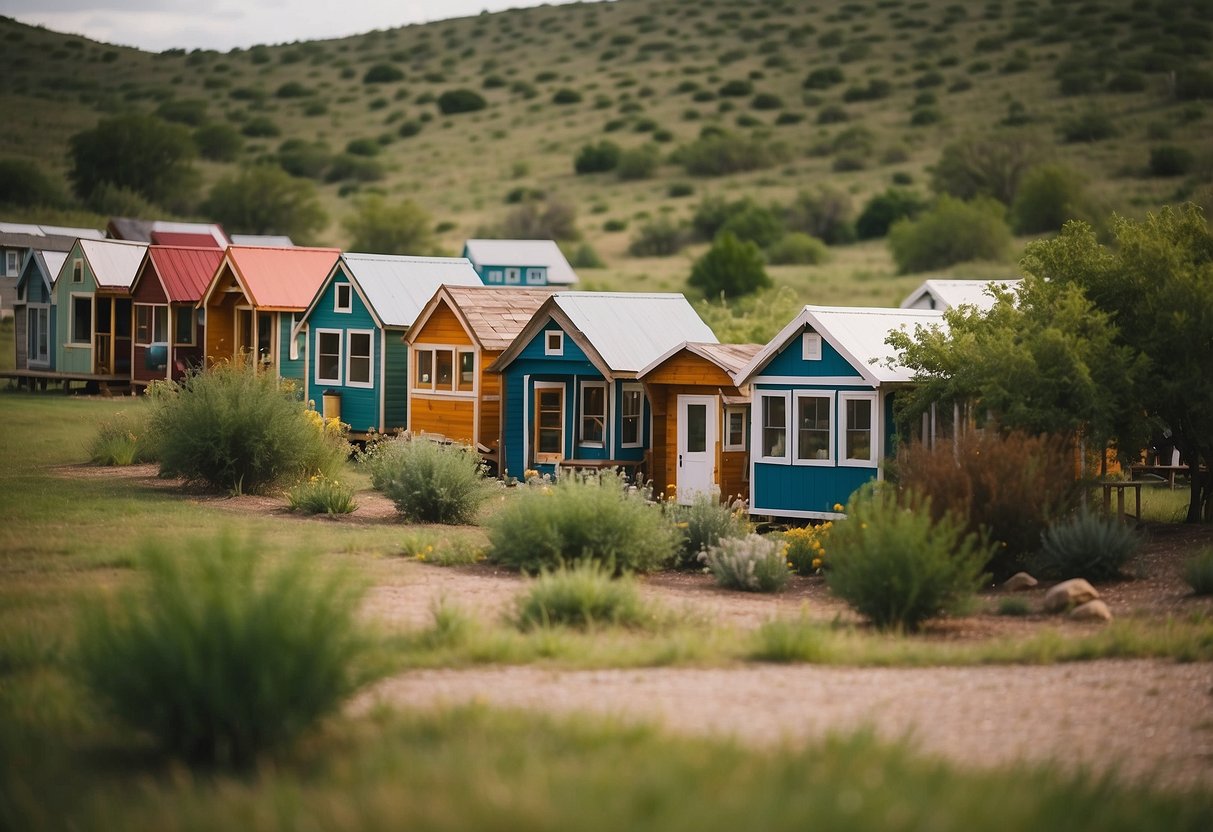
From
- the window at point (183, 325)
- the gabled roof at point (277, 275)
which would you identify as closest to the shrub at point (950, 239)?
the gabled roof at point (277, 275)

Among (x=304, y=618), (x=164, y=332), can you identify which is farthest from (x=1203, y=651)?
(x=164, y=332)

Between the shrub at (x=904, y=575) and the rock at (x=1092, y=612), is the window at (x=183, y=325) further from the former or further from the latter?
the rock at (x=1092, y=612)

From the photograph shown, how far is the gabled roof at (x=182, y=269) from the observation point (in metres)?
40.5

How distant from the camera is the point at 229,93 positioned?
376ft

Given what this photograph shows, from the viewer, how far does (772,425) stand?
2339 centimetres

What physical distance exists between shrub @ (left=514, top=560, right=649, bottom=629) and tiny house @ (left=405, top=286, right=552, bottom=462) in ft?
52.2

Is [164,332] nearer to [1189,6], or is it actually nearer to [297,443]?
[297,443]

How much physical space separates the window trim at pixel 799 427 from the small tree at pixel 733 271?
33648 mm

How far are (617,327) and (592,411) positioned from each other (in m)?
1.58

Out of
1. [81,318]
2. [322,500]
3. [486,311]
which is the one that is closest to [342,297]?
[486,311]

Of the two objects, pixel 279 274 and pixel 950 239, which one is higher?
pixel 950 239

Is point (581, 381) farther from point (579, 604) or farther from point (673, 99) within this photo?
point (673, 99)

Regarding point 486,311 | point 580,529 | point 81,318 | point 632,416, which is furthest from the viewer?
point 81,318

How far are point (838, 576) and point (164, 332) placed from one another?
102 ft
